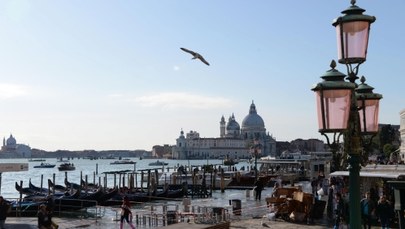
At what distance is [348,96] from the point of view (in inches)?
205

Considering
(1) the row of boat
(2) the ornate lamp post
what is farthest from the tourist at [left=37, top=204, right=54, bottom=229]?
(1) the row of boat

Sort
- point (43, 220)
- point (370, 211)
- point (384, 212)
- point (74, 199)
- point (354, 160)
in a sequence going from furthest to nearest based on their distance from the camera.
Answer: point (74, 199) < point (43, 220) < point (370, 211) < point (384, 212) < point (354, 160)

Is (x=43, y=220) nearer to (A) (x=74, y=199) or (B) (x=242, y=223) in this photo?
(B) (x=242, y=223)

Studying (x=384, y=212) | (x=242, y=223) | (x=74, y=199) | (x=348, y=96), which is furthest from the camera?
(x=74, y=199)

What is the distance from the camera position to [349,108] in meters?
5.21

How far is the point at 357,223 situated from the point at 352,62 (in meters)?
1.57

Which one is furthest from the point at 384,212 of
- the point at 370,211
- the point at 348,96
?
the point at 348,96

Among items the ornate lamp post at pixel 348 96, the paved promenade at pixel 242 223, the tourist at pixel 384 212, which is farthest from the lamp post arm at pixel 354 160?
the paved promenade at pixel 242 223

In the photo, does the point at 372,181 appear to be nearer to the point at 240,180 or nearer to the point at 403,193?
the point at 403,193

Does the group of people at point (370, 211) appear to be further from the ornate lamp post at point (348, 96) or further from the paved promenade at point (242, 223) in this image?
the ornate lamp post at point (348, 96)

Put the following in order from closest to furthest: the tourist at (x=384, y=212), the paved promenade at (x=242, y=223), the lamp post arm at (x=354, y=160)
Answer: the lamp post arm at (x=354, y=160) < the tourist at (x=384, y=212) < the paved promenade at (x=242, y=223)

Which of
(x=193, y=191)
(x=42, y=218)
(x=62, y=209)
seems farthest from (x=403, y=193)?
(x=193, y=191)

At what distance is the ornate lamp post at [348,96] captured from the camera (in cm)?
517

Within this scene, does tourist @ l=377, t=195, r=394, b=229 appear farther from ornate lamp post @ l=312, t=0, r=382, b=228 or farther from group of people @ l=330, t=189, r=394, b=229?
ornate lamp post @ l=312, t=0, r=382, b=228
